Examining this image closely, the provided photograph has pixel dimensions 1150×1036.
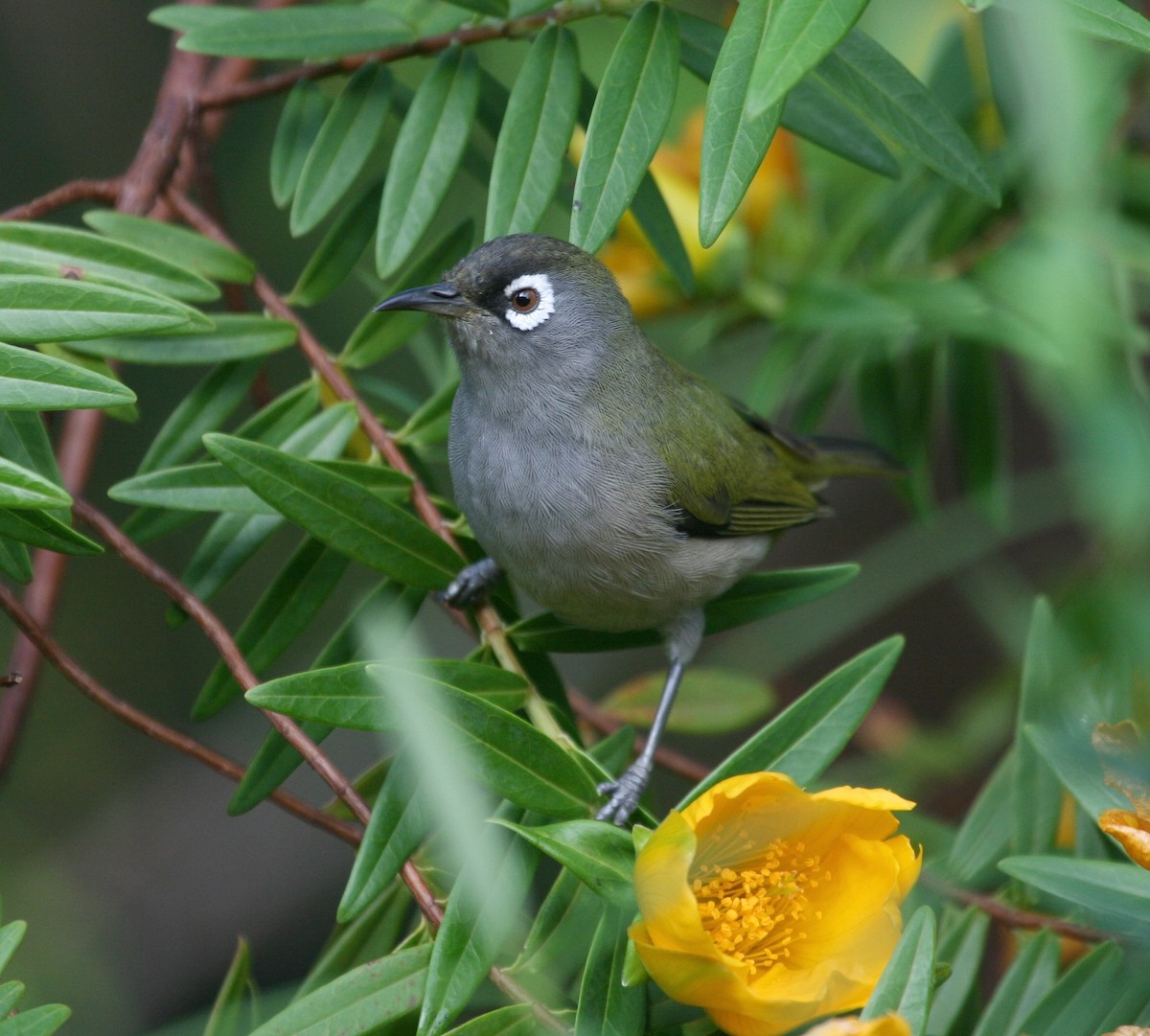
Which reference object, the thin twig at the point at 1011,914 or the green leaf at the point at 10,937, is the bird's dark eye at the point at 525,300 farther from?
the green leaf at the point at 10,937

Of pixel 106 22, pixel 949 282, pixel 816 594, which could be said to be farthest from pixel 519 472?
pixel 106 22

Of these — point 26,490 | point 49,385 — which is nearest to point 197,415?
point 49,385

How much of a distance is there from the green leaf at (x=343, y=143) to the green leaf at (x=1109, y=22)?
151 centimetres

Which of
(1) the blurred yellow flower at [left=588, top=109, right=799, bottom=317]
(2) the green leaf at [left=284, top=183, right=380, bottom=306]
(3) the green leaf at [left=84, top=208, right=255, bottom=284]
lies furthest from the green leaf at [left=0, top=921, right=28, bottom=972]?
(1) the blurred yellow flower at [left=588, top=109, right=799, bottom=317]

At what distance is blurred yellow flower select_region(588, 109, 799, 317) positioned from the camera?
12.3ft

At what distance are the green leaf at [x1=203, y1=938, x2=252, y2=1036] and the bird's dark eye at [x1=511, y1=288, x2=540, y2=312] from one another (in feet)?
5.51

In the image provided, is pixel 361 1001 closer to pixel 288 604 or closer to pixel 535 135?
pixel 288 604

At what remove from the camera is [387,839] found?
200cm

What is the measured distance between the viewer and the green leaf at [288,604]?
99.7 inches

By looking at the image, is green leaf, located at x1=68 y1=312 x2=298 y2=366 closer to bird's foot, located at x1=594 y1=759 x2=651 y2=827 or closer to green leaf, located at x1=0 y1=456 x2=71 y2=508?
green leaf, located at x1=0 y1=456 x2=71 y2=508

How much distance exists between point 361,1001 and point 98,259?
1.49 meters

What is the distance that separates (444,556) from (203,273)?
88cm

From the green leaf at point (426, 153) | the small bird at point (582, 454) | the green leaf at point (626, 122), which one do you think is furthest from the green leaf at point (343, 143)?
the green leaf at point (626, 122)

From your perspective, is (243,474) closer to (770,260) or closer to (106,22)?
(770,260)
